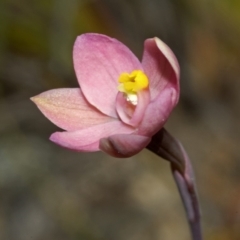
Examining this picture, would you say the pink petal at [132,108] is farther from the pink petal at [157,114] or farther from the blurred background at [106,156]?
the blurred background at [106,156]

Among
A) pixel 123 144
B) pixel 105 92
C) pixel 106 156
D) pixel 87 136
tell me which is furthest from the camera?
pixel 106 156

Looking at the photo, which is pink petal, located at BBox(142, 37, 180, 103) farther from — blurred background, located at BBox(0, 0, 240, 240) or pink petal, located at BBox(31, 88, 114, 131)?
blurred background, located at BBox(0, 0, 240, 240)

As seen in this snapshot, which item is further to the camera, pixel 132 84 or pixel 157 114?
pixel 132 84

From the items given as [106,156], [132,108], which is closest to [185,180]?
[132,108]

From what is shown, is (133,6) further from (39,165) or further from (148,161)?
(39,165)

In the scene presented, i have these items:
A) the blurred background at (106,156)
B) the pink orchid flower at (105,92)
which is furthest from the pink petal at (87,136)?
the blurred background at (106,156)

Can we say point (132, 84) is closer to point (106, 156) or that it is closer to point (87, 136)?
point (87, 136)

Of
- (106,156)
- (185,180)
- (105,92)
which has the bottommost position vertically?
(106,156)

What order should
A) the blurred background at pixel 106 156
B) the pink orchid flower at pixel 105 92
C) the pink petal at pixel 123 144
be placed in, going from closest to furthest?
the pink petal at pixel 123 144 < the pink orchid flower at pixel 105 92 < the blurred background at pixel 106 156
